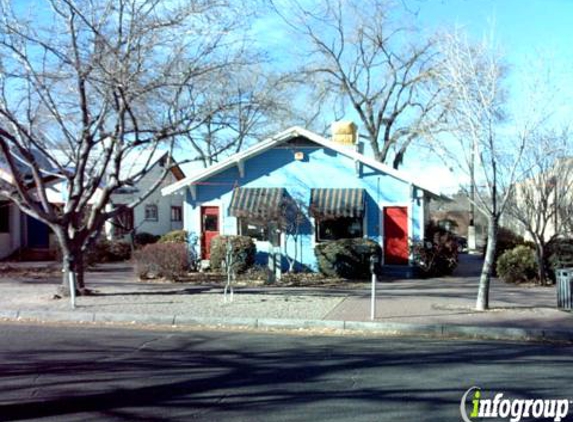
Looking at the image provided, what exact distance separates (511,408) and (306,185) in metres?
15.0

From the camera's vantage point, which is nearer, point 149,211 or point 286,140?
point 286,140

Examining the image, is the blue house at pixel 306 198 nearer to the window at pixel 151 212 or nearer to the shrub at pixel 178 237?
the shrub at pixel 178 237

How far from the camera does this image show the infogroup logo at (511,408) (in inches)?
226

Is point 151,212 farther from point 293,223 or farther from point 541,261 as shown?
point 541,261

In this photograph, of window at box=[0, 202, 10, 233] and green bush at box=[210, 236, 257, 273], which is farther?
window at box=[0, 202, 10, 233]

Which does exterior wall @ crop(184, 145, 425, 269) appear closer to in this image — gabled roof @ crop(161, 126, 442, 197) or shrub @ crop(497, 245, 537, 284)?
gabled roof @ crop(161, 126, 442, 197)

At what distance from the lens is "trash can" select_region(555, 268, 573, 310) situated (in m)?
12.3

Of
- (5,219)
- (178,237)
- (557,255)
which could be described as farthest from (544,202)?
(5,219)

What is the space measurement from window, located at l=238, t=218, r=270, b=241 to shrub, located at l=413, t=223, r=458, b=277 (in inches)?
198

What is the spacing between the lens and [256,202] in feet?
66.5

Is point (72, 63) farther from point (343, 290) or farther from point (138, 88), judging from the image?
point (343, 290)

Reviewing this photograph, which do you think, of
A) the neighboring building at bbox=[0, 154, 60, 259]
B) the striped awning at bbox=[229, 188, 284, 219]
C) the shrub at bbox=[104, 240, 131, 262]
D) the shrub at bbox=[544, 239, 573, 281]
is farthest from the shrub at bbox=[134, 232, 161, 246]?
the shrub at bbox=[544, 239, 573, 281]

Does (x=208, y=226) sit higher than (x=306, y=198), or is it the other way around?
(x=306, y=198)

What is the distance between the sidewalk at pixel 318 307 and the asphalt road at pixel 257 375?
927 millimetres
